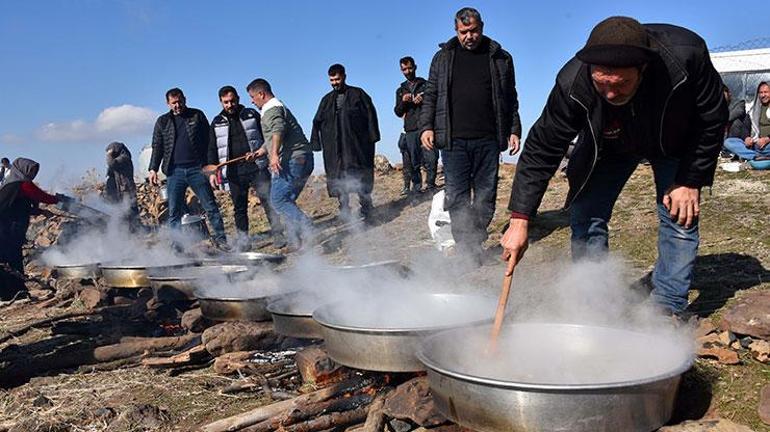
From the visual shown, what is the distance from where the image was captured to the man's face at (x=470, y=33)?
5.58m

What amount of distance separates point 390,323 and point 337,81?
5289 millimetres

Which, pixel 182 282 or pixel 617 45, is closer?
pixel 617 45

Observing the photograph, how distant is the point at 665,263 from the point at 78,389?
11.5 feet

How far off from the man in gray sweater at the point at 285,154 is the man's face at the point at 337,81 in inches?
37.3

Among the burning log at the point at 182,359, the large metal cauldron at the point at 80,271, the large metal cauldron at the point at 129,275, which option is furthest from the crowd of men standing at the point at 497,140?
the burning log at the point at 182,359

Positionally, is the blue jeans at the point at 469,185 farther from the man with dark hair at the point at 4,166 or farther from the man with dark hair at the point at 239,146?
the man with dark hair at the point at 4,166

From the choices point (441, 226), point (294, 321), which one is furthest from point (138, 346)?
point (441, 226)

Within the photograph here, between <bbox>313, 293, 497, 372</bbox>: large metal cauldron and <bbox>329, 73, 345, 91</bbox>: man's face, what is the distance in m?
4.82

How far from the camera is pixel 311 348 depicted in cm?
375

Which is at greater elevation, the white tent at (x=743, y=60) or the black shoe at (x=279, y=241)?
the white tent at (x=743, y=60)

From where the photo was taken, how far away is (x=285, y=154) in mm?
7730

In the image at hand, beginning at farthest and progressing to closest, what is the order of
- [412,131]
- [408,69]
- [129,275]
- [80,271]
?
[412,131] → [408,69] → [80,271] → [129,275]

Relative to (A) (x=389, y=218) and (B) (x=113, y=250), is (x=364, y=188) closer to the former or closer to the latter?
(A) (x=389, y=218)

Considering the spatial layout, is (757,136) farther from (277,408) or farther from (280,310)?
(277,408)
